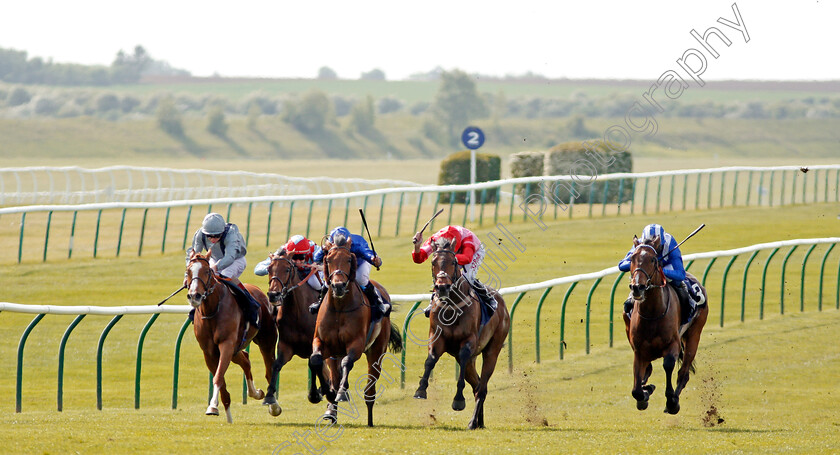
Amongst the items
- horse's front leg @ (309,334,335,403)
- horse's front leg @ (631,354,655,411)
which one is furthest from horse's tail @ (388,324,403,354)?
horse's front leg @ (631,354,655,411)

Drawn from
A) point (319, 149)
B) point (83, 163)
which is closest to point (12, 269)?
point (83, 163)

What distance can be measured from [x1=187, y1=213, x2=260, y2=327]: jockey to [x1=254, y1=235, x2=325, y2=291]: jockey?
284mm

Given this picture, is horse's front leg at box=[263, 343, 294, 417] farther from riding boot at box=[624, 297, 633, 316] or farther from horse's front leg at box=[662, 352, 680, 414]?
horse's front leg at box=[662, 352, 680, 414]

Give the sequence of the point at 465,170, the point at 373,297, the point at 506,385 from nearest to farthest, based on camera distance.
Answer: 1. the point at 373,297
2. the point at 506,385
3. the point at 465,170

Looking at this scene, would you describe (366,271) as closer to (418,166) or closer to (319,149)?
(418,166)

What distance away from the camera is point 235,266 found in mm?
9320

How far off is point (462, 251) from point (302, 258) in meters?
1.42

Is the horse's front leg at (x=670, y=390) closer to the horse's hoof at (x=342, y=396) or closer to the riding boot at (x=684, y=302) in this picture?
the riding boot at (x=684, y=302)

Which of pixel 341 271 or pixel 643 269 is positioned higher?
pixel 643 269

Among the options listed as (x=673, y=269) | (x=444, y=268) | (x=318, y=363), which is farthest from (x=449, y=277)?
(x=673, y=269)

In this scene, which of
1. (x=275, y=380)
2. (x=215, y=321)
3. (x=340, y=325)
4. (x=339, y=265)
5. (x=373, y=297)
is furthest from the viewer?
(x=373, y=297)

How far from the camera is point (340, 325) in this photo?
8.81m

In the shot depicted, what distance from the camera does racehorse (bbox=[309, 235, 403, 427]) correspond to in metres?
8.61

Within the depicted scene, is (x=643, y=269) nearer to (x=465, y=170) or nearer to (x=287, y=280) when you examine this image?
(x=287, y=280)
